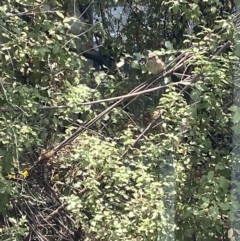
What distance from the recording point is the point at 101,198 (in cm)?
325

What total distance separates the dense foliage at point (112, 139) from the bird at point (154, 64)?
0.14ft

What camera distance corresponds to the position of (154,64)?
3377 millimetres

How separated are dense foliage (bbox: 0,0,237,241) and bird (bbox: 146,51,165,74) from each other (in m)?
0.04

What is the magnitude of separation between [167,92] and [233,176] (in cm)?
57

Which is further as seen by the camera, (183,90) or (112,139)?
(112,139)

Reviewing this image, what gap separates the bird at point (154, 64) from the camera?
3.36 meters

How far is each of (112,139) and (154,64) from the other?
47 cm

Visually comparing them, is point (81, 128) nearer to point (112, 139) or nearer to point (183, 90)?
point (112, 139)

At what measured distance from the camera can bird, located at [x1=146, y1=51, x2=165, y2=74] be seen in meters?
3.36

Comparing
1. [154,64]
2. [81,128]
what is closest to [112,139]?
[81,128]

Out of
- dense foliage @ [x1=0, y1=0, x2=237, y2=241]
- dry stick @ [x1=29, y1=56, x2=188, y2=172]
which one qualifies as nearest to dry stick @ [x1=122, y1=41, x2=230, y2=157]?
dense foliage @ [x1=0, y1=0, x2=237, y2=241]

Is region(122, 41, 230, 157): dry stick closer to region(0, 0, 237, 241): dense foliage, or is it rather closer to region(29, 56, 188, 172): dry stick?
region(0, 0, 237, 241): dense foliage

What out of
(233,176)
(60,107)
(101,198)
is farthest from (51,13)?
(233,176)

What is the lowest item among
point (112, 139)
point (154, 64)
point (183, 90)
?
point (112, 139)
